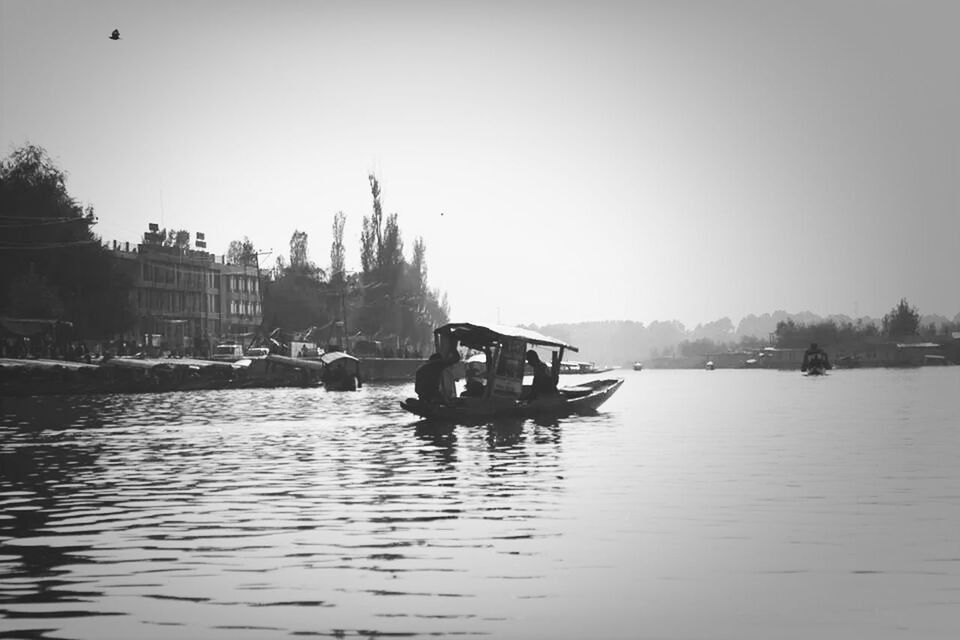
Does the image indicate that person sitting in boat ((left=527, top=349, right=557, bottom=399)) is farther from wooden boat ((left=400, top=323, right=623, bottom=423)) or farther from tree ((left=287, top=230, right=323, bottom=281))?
tree ((left=287, top=230, right=323, bottom=281))

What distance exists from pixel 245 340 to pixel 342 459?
13956 centimetres

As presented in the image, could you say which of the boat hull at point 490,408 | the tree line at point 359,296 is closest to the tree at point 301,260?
the tree line at point 359,296

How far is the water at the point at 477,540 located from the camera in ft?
37.6

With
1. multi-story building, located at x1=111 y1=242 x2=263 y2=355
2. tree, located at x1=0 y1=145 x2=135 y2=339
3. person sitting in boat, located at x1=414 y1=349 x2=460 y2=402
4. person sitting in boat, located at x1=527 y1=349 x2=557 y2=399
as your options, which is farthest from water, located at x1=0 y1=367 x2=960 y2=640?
multi-story building, located at x1=111 y1=242 x2=263 y2=355

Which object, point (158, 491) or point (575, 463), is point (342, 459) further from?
point (158, 491)

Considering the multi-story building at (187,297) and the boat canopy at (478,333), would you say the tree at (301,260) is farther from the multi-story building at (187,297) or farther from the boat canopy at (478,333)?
the boat canopy at (478,333)

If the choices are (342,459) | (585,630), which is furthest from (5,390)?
(585,630)

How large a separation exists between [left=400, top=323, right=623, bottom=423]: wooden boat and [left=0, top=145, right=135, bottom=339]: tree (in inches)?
1875

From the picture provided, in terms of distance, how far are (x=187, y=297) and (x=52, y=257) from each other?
69655 mm

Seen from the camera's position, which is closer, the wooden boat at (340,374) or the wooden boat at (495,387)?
the wooden boat at (495,387)

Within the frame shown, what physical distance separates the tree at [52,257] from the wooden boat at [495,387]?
47622 millimetres

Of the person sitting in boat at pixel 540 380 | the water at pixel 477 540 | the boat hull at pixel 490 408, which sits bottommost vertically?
the water at pixel 477 540

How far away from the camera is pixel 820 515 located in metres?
19.5

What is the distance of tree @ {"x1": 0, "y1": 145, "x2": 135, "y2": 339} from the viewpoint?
83.1m
